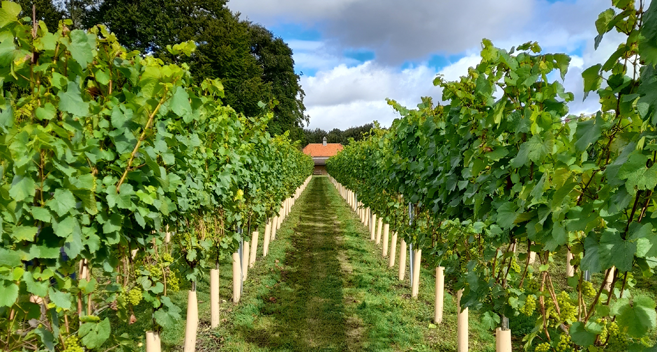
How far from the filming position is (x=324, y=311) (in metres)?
6.14

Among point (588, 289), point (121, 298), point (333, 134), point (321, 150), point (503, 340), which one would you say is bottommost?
point (503, 340)

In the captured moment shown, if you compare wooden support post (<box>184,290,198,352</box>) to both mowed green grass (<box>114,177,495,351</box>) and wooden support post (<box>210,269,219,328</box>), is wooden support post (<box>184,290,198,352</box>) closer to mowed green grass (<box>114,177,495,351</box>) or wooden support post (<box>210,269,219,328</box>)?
mowed green grass (<box>114,177,495,351</box>)

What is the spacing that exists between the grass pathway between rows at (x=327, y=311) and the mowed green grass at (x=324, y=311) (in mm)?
12

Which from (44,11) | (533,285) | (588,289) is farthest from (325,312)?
(44,11)

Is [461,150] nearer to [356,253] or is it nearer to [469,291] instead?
[469,291]

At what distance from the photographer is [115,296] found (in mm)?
2713

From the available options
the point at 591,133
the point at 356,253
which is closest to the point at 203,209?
the point at 591,133

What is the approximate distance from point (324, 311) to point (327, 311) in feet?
0.15

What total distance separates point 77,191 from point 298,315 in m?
4.36

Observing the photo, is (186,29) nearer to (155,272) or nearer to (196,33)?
(196,33)

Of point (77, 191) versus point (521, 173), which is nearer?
point (77, 191)

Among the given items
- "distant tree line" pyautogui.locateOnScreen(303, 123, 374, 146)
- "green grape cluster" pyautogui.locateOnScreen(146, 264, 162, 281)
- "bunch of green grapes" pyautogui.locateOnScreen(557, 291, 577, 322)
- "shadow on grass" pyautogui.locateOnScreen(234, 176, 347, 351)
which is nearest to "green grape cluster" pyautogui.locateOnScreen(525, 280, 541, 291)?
"bunch of green grapes" pyautogui.locateOnScreen(557, 291, 577, 322)

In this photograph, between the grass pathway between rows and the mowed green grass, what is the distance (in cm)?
1

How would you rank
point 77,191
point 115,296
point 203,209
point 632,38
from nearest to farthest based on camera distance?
1. point 632,38
2. point 77,191
3. point 115,296
4. point 203,209
